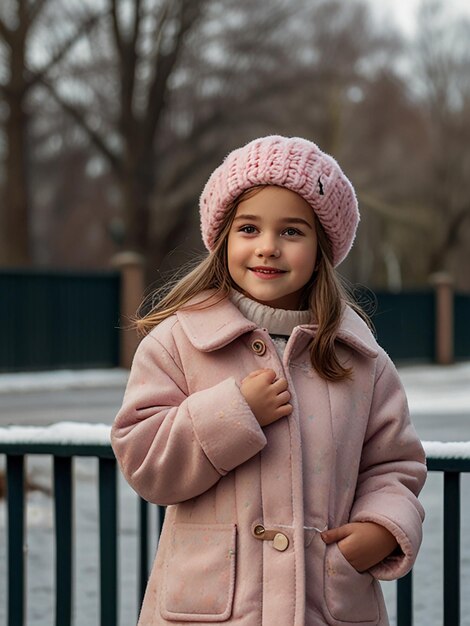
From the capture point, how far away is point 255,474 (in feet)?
6.51

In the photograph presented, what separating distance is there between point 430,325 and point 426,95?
1247cm

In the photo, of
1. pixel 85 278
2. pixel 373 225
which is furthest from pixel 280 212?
pixel 373 225

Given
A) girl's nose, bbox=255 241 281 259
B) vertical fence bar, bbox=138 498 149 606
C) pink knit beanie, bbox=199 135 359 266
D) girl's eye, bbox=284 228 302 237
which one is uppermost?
pink knit beanie, bbox=199 135 359 266

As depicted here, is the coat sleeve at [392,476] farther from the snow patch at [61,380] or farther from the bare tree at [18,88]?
the bare tree at [18,88]

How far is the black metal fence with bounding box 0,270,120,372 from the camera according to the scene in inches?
595

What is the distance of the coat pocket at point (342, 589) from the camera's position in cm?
195

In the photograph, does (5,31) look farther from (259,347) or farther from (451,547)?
(259,347)

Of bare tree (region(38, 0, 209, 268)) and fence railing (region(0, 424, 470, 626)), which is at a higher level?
bare tree (region(38, 0, 209, 268))

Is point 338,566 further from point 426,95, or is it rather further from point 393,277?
point 426,95

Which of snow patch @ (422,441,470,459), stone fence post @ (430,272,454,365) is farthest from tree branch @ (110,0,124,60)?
snow patch @ (422,441,470,459)

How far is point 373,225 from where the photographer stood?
28953 mm

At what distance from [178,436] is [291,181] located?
0.53 metres

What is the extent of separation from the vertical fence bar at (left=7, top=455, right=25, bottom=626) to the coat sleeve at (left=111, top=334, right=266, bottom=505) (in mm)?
870

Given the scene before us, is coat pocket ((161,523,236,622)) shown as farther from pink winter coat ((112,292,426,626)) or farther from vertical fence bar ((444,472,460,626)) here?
vertical fence bar ((444,472,460,626))
